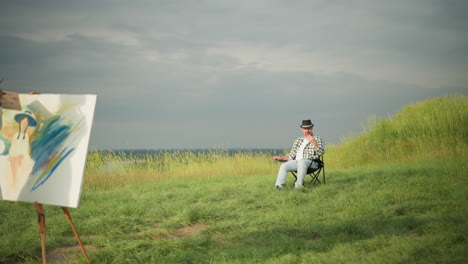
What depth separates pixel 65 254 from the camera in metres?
4.00

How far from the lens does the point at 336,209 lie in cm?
550

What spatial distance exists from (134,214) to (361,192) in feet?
11.0

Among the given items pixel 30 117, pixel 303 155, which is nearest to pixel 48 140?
pixel 30 117

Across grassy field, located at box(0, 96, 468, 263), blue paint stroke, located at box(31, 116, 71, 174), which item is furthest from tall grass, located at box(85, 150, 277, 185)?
blue paint stroke, located at box(31, 116, 71, 174)

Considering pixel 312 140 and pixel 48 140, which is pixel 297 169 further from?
pixel 48 140

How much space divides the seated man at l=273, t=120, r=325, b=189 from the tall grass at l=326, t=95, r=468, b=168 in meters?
4.20

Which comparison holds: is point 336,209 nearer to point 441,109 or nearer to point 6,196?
point 6,196

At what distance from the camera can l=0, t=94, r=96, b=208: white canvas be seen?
3148 mm

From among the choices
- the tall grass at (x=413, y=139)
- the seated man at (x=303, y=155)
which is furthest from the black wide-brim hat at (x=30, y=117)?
the tall grass at (x=413, y=139)

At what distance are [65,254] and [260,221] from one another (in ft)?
7.01

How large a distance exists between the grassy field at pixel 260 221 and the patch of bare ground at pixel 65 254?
0.02 m

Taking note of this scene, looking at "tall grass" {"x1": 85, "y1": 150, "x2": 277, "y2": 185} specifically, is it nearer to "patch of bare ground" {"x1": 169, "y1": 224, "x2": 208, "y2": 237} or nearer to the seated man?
the seated man

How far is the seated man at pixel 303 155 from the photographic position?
7.19m

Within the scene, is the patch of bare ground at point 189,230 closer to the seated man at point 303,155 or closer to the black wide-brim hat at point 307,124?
the seated man at point 303,155
